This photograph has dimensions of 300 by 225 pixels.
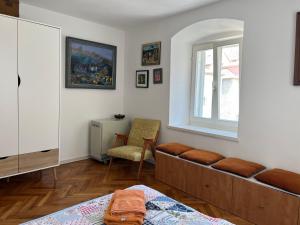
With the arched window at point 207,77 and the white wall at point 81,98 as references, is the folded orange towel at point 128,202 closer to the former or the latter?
the arched window at point 207,77

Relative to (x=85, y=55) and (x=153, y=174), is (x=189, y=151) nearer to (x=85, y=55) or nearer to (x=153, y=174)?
(x=153, y=174)

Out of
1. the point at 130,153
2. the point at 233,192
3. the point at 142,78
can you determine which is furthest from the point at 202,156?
the point at 142,78

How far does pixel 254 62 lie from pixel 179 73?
1335mm

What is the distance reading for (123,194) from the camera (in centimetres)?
160

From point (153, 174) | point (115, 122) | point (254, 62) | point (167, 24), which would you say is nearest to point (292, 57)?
point (254, 62)

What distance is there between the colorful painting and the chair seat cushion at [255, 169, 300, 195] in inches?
116

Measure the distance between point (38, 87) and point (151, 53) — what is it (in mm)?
1918

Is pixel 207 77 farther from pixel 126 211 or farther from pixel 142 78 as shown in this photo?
pixel 126 211

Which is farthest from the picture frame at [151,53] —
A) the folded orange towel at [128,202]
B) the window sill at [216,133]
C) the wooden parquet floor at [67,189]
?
the folded orange towel at [128,202]

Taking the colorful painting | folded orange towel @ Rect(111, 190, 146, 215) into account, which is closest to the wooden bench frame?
folded orange towel @ Rect(111, 190, 146, 215)

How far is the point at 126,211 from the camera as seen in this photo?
1373mm

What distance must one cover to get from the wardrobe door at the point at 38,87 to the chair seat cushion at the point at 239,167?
2066 millimetres

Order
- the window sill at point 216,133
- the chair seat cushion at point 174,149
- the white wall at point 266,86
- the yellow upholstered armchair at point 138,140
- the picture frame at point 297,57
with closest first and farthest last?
1. the picture frame at point 297,57
2. the white wall at point 266,86
3. the window sill at point 216,133
4. the chair seat cushion at point 174,149
5. the yellow upholstered armchair at point 138,140

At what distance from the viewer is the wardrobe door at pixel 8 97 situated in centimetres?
251
